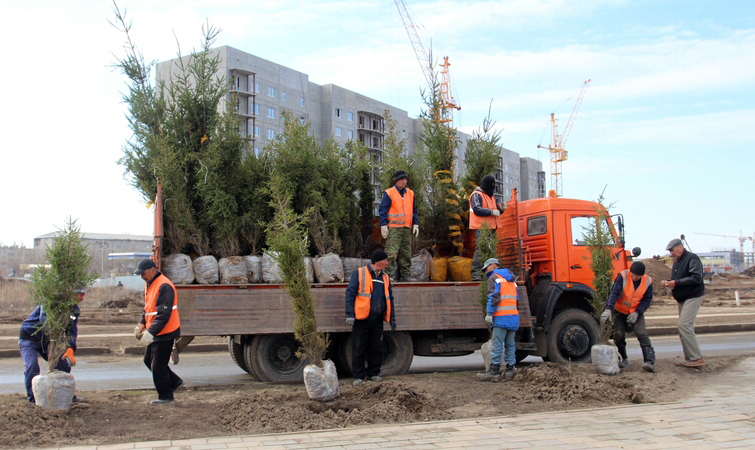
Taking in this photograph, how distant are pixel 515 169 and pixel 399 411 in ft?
310

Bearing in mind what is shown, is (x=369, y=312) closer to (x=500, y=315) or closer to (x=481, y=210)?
(x=500, y=315)

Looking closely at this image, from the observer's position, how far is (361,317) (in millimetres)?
8578

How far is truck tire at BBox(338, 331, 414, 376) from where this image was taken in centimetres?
970

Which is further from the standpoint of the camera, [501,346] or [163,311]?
[501,346]

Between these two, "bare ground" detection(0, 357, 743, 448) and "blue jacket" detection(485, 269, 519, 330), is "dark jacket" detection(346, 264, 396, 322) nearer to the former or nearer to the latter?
"bare ground" detection(0, 357, 743, 448)

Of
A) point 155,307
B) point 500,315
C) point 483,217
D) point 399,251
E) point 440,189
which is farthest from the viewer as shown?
point 440,189

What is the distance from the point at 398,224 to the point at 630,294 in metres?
3.82

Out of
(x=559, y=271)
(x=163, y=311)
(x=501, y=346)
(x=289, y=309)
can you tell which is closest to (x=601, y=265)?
(x=559, y=271)

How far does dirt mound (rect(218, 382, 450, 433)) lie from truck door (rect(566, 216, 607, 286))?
4652 mm

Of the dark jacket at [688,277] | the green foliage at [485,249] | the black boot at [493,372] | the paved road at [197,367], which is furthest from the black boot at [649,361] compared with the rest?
the paved road at [197,367]

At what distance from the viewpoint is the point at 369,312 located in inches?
338

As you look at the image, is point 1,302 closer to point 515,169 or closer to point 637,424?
point 637,424

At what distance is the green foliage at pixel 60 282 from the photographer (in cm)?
654

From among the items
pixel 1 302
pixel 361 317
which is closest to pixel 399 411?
pixel 361 317
